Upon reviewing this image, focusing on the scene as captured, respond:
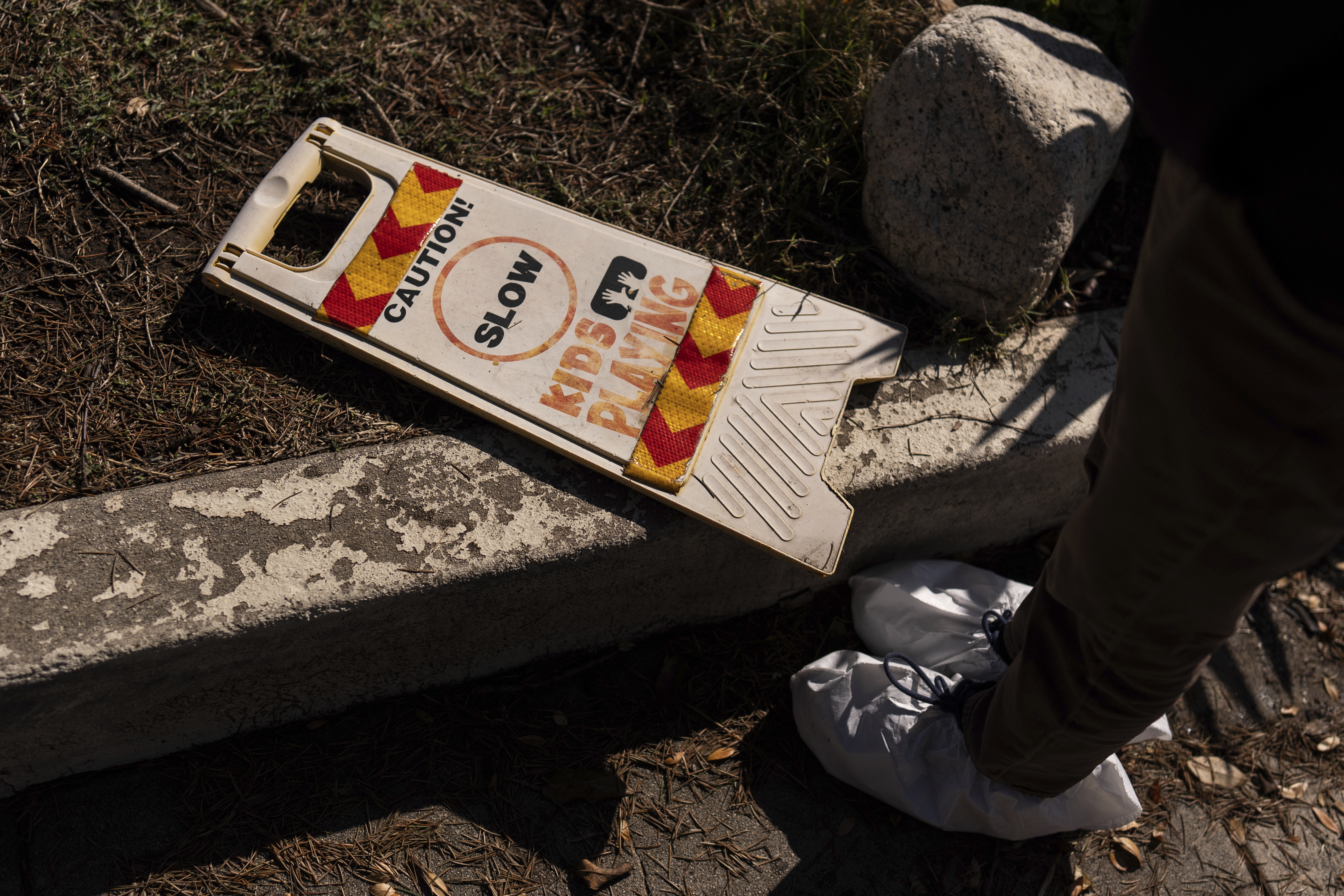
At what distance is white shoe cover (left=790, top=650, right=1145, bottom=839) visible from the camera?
5.56ft

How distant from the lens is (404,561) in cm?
159

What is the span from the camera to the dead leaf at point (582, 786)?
1.77m

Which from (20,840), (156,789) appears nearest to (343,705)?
(156,789)

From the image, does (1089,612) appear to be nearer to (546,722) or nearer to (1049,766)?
→ (1049,766)

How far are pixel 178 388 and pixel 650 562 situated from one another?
1102 millimetres

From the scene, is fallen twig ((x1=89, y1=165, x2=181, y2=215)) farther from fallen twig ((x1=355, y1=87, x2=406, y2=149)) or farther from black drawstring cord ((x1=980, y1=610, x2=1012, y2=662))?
black drawstring cord ((x1=980, y1=610, x2=1012, y2=662))

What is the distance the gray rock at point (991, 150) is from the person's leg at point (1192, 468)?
0.77m

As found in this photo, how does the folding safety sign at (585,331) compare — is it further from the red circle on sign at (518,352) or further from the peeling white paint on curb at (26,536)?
the peeling white paint on curb at (26,536)

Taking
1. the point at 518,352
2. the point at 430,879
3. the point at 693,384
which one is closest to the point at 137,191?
the point at 518,352

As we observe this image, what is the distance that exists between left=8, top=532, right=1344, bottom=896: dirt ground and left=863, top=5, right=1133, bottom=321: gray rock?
92cm

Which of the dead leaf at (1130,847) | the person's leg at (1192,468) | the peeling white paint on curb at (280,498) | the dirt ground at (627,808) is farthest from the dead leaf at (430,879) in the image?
the dead leaf at (1130,847)

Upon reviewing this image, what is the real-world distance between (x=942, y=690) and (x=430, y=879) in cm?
117

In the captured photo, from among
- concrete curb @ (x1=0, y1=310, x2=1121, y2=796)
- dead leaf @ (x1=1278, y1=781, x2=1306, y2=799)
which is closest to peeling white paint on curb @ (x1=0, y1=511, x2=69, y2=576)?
concrete curb @ (x1=0, y1=310, x2=1121, y2=796)

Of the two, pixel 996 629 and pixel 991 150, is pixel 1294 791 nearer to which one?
pixel 996 629
